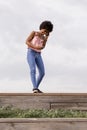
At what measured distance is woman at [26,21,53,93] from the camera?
935 cm

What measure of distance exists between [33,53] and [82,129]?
3937 mm

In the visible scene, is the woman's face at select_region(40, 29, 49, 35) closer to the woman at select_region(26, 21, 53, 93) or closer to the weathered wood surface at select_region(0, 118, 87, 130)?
the woman at select_region(26, 21, 53, 93)

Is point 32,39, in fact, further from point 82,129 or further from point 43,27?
point 82,129

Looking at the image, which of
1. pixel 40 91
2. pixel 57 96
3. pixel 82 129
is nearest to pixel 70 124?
pixel 82 129

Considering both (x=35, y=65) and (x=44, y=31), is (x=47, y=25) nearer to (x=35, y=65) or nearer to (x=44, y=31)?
(x=44, y=31)

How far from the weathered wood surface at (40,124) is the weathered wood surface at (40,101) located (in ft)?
9.05

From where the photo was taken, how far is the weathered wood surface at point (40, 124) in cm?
556

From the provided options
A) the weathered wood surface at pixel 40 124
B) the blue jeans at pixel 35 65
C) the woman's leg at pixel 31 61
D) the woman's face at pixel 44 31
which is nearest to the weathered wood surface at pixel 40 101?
the blue jeans at pixel 35 65

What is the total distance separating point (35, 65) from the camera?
9.48 meters

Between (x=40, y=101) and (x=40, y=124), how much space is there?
9.31ft

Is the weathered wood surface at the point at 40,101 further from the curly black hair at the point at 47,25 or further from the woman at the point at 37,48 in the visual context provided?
the curly black hair at the point at 47,25

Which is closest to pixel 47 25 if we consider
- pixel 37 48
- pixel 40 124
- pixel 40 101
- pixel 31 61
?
pixel 37 48

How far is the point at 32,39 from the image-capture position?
9.47m

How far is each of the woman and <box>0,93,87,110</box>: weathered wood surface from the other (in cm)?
76
